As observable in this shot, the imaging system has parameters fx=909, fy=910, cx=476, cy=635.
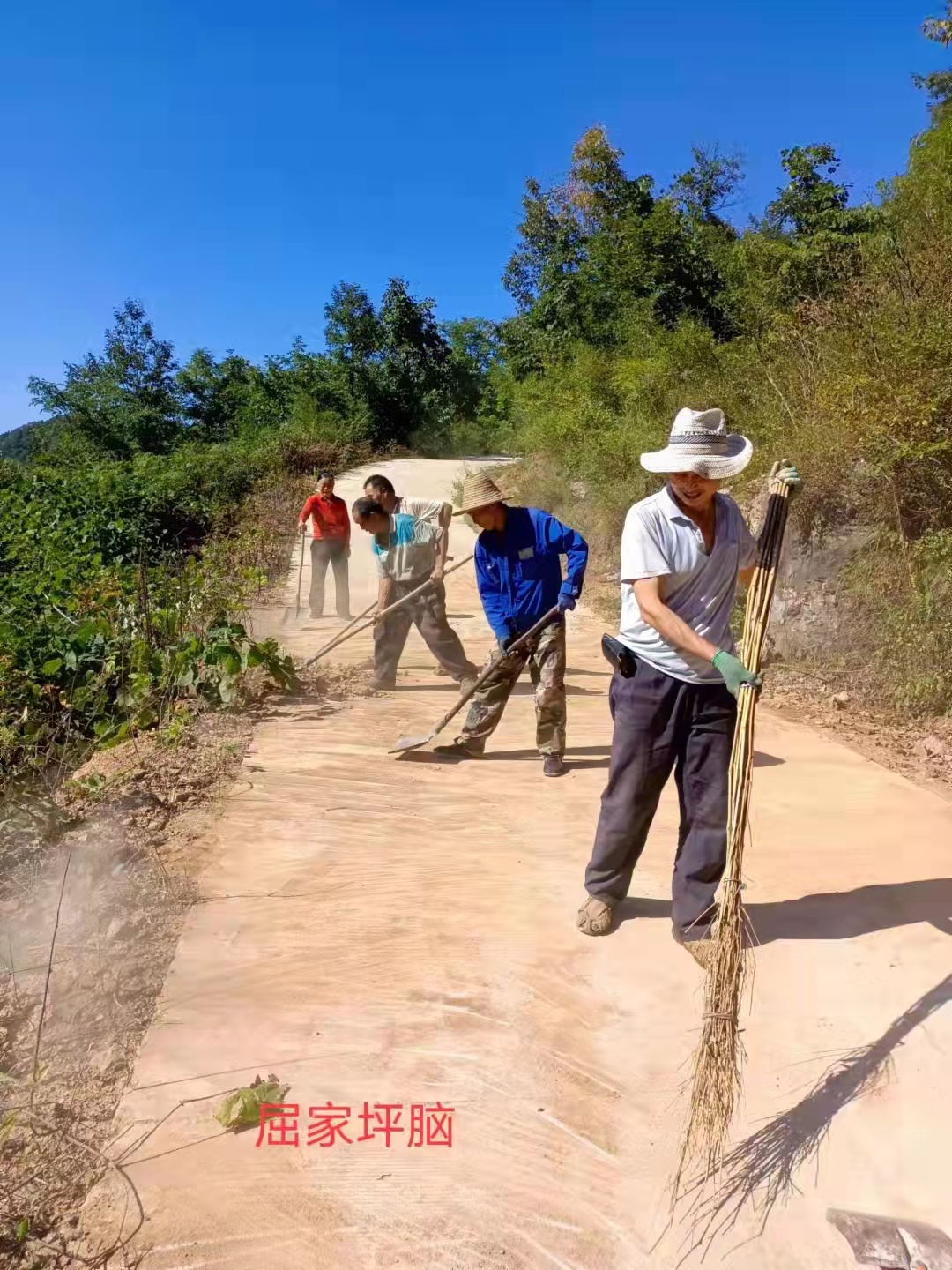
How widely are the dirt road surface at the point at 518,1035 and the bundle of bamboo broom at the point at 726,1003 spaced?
0.30 ft

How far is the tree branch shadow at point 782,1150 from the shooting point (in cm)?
221

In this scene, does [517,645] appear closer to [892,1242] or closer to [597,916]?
[597,916]

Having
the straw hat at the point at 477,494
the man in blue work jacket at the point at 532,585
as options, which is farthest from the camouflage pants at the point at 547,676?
the straw hat at the point at 477,494

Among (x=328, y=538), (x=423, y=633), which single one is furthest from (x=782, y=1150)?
(x=328, y=538)

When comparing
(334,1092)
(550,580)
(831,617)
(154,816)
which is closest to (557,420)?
(831,617)

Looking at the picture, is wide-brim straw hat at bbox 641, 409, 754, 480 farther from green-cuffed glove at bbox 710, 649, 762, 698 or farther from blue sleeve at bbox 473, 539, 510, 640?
blue sleeve at bbox 473, 539, 510, 640

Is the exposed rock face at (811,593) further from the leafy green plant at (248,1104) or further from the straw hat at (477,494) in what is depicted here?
the leafy green plant at (248,1104)

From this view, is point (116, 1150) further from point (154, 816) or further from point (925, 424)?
point (925, 424)

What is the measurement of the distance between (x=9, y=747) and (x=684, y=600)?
4.21m

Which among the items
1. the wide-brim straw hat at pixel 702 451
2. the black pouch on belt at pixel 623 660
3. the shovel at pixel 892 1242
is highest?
the wide-brim straw hat at pixel 702 451

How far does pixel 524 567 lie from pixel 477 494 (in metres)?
0.50

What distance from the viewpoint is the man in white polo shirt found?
115 inches

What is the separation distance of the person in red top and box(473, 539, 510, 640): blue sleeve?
16.2ft

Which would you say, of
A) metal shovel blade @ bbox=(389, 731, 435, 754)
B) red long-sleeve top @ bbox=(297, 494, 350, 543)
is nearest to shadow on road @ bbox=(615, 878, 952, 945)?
metal shovel blade @ bbox=(389, 731, 435, 754)
